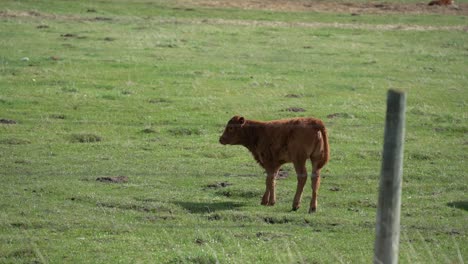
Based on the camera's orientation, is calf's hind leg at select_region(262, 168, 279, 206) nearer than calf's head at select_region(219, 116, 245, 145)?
Yes

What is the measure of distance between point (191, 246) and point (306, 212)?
2.41m

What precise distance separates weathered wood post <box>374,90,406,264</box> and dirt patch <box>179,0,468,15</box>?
109ft

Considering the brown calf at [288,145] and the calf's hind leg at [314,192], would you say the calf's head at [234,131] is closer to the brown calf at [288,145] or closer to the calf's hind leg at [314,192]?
the brown calf at [288,145]

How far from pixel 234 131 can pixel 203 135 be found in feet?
13.0

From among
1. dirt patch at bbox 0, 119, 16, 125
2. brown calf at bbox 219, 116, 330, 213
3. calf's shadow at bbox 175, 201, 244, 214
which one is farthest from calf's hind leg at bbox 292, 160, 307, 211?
dirt patch at bbox 0, 119, 16, 125

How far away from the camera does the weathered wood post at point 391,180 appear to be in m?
6.14

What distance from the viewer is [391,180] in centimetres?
627

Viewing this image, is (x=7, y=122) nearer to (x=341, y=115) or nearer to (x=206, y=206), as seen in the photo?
(x=341, y=115)

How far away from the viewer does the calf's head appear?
14.0 meters

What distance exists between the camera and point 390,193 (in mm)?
6312

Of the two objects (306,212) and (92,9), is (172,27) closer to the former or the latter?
(92,9)

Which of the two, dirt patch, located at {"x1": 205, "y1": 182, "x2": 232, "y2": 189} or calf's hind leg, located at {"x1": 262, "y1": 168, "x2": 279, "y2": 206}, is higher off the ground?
calf's hind leg, located at {"x1": 262, "y1": 168, "x2": 279, "y2": 206}

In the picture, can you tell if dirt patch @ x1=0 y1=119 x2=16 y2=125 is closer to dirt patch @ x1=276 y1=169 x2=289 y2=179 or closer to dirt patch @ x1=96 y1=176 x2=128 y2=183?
dirt patch @ x1=96 y1=176 x2=128 y2=183

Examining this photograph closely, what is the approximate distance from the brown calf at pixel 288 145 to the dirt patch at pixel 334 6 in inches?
1009
